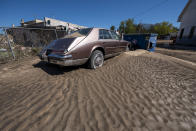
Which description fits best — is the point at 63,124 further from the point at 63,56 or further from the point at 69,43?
the point at 69,43

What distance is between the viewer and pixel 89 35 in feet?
9.88

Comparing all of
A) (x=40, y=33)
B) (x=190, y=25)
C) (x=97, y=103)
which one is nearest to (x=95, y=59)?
(x=97, y=103)

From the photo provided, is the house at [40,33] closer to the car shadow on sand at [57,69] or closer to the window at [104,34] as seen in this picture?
the car shadow on sand at [57,69]

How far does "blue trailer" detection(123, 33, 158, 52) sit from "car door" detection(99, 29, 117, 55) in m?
4.61

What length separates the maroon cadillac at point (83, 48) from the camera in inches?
100

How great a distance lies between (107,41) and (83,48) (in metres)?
1.28

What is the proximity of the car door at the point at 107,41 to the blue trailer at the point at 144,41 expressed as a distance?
4609mm

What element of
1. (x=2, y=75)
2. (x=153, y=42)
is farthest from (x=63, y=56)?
(x=153, y=42)

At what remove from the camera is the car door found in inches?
137

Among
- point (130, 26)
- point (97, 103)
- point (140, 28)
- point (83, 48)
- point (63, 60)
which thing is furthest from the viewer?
point (130, 26)

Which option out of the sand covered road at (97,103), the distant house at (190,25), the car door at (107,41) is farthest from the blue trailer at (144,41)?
the distant house at (190,25)

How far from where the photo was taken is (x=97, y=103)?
170 cm

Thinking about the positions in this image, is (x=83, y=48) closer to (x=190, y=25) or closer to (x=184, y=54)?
(x=184, y=54)

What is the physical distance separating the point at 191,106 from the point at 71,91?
2469mm
